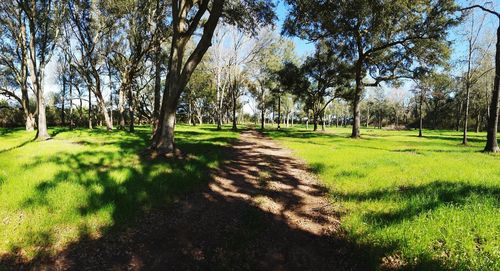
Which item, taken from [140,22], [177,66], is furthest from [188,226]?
[140,22]

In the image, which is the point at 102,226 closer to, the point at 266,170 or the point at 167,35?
the point at 266,170

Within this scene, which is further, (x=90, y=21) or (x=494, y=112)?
(x=90, y=21)

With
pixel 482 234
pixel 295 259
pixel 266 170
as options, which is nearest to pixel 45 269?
pixel 295 259

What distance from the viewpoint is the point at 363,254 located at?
470cm

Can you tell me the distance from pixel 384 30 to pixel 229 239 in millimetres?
25386

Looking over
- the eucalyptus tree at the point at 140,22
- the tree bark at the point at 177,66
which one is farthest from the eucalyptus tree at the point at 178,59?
the eucalyptus tree at the point at 140,22

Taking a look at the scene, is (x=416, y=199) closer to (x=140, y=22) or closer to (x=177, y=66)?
(x=177, y=66)

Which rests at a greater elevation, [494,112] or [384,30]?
[384,30]

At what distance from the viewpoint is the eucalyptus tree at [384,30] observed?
66.2 ft

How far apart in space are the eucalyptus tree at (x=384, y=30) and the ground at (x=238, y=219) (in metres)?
11.4

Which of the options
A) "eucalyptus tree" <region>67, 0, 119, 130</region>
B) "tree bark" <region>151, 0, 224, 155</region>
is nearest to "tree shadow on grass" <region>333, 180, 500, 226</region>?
"tree bark" <region>151, 0, 224, 155</region>

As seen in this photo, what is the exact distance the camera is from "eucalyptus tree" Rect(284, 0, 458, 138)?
20.2 m

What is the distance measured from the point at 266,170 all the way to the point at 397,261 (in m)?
6.96

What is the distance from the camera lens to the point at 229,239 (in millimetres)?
5406
